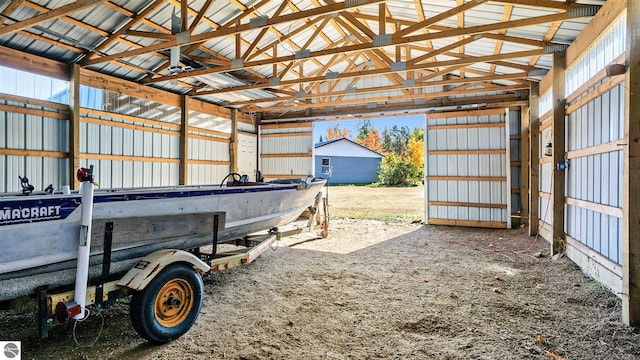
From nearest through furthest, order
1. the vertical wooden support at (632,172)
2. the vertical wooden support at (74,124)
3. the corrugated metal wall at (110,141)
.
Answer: the vertical wooden support at (632,172) → the corrugated metal wall at (110,141) → the vertical wooden support at (74,124)

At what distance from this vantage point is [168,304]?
2.76m

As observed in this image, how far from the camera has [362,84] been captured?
9203mm

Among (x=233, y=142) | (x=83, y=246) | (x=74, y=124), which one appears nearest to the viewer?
(x=83, y=246)

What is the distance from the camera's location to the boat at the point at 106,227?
7.22ft

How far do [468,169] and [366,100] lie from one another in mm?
2929

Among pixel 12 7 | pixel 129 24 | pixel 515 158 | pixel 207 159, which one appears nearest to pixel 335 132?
pixel 207 159

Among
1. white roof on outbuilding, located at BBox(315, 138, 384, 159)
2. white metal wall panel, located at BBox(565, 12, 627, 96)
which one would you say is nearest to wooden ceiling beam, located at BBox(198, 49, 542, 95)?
white metal wall panel, located at BBox(565, 12, 627, 96)

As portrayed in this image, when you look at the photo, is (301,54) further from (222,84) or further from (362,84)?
(362,84)

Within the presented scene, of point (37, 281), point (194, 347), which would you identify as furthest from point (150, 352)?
point (37, 281)

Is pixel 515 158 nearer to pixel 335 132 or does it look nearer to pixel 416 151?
pixel 416 151

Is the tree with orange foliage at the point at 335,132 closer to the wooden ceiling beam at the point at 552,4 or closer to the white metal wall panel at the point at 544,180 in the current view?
the white metal wall panel at the point at 544,180

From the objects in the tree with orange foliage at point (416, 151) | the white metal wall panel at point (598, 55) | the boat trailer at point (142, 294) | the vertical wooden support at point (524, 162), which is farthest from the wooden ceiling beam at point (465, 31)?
the tree with orange foliage at point (416, 151)

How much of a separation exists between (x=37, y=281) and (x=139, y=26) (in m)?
4.54

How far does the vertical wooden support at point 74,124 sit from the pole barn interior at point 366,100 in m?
0.02
